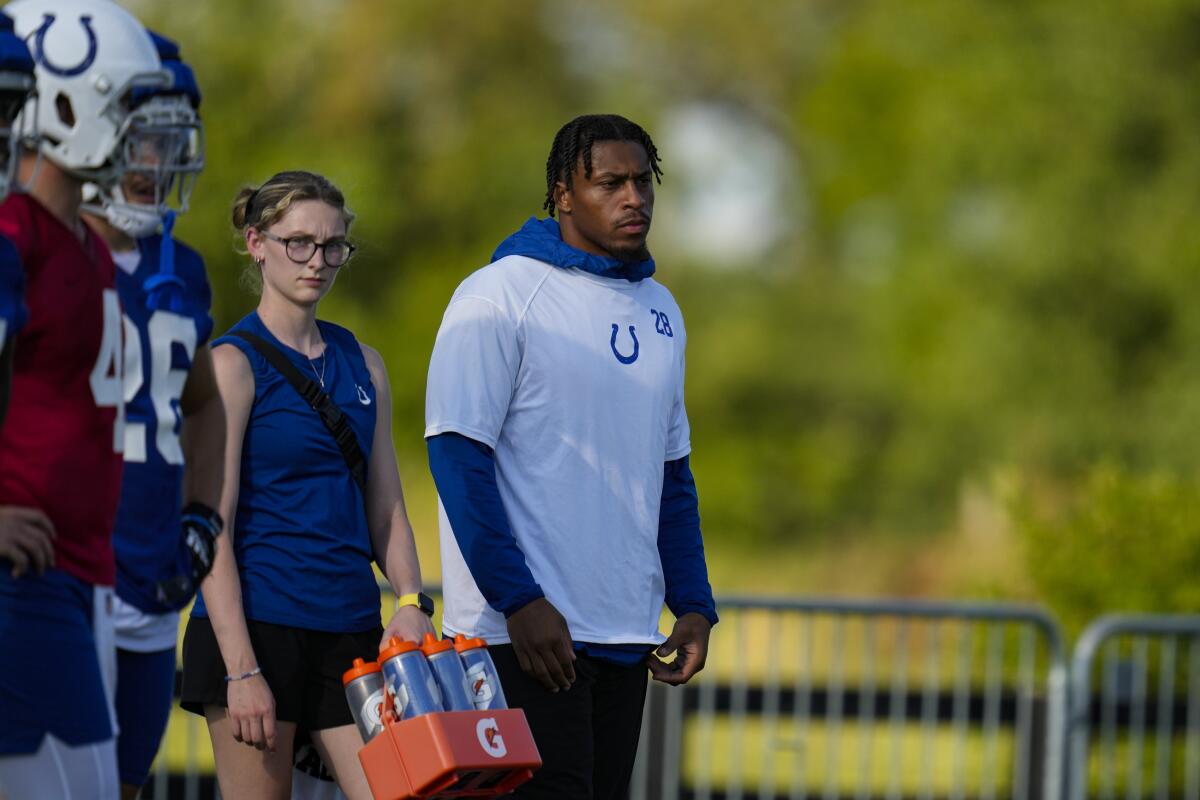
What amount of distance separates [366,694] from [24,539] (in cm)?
131

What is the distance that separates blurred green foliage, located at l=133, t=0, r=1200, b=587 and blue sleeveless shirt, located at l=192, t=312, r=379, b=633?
19.9 ft

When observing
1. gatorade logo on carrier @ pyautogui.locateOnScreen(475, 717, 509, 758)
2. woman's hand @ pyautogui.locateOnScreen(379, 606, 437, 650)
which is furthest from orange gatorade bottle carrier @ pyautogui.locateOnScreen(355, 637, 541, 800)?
woman's hand @ pyautogui.locateOnScreen(379, 606, 437, 650)

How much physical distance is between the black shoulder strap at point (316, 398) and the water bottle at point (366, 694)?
0.66 m

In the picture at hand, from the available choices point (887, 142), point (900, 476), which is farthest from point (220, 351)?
point (887, 142)

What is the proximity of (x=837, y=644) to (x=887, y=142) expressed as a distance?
72.9ft

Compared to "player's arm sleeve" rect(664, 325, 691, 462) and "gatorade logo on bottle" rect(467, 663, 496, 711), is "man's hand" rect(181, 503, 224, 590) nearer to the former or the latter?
"gatorade logo on bottle" rect(467, 663, 496, 711)

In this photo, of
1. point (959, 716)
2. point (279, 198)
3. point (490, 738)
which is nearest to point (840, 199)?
point (959, 716)

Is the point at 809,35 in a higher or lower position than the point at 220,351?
higher

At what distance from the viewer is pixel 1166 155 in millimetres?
20453

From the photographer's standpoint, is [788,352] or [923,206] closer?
[923,206]

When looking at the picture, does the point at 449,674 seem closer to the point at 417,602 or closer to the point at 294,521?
the point at 417,602

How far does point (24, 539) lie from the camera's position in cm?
312

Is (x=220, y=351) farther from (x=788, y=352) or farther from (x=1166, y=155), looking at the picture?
(x=788, y=352)

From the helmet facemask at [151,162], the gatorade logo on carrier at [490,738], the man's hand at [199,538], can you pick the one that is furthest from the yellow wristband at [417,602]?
the helmet facemask at [151,162]
